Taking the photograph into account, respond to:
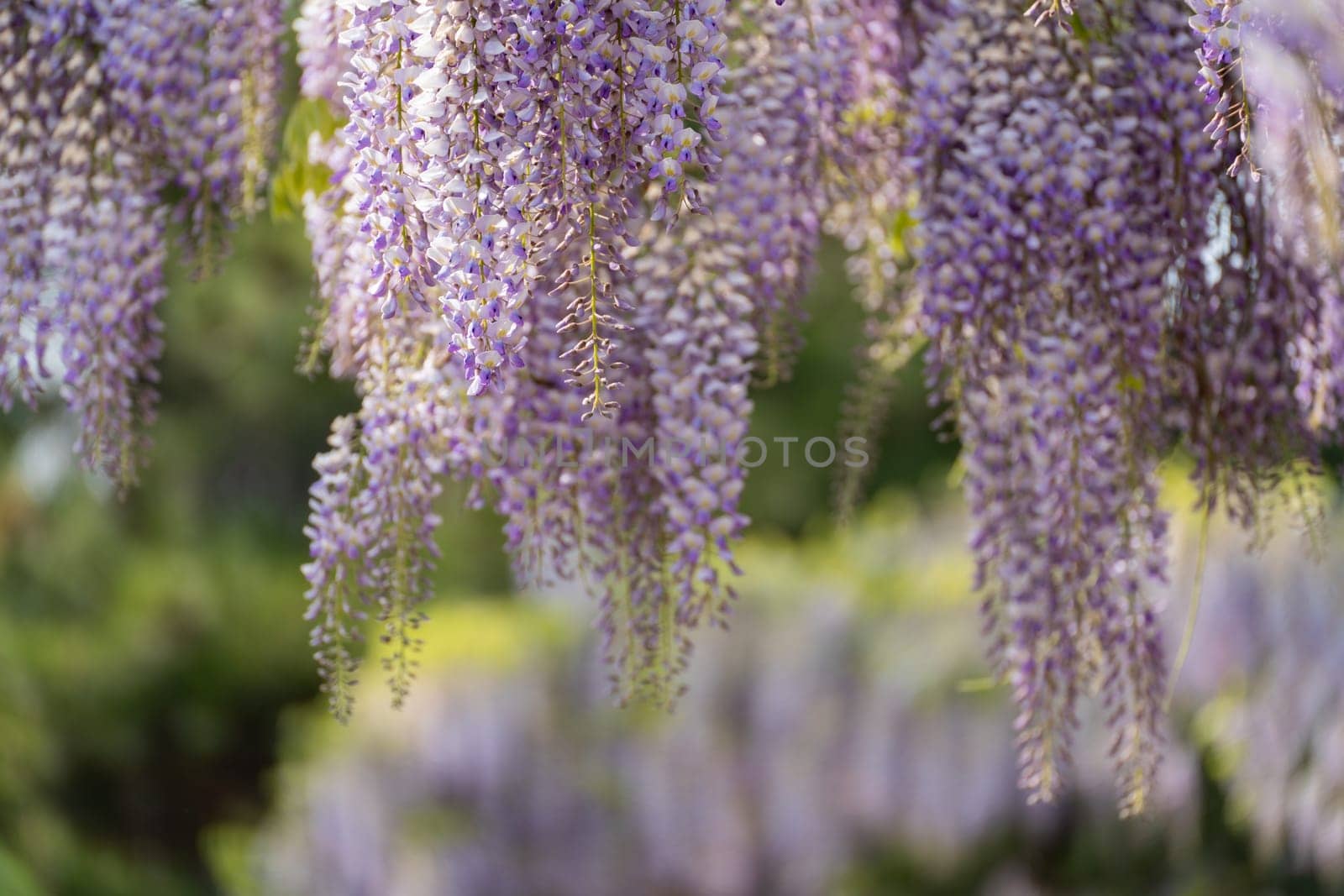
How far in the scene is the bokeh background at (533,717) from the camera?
14.3 ft

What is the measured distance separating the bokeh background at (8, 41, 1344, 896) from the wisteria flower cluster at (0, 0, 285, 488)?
19 cm

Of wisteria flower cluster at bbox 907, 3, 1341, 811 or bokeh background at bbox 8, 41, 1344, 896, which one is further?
bokeh background at bbox 8, 41, 1344, 896

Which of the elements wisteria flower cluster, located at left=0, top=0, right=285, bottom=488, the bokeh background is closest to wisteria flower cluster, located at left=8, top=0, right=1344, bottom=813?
wisteria flower cluster, located at left=0, top=0, right=285, bottom=488

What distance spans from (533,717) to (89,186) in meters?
4.50

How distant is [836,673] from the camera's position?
18.3 ft

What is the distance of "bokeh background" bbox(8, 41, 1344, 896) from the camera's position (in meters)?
4.34

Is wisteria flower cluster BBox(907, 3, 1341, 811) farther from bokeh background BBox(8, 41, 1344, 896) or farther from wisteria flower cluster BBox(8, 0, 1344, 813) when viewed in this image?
bokeh background BBox(8, 41, 1344, 896)

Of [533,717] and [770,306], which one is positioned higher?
[770,306]

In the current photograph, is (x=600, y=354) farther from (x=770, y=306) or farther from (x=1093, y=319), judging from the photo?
(x=1093, y=319)

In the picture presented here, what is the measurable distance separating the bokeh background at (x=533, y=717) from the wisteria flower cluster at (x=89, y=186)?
19 centimetres

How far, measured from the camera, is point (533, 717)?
6105 millimetres

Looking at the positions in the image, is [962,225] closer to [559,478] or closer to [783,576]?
[559,478]

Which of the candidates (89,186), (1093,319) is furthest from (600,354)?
(89,186)

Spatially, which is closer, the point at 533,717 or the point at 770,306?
A: the point at 770,306
